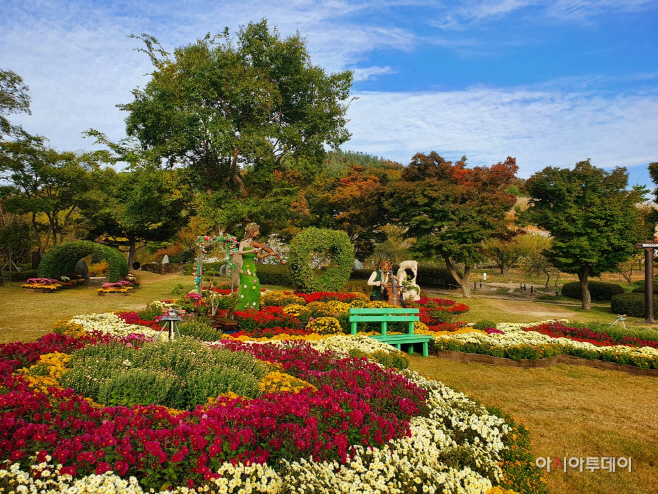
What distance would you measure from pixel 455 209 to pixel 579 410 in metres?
17.6

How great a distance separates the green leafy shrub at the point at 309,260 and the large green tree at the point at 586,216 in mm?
10306

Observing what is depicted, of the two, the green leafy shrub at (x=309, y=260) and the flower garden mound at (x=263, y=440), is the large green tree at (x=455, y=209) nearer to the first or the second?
the green leafy shrub at (x=309, y=260)

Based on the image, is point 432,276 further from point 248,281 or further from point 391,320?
point 391,320

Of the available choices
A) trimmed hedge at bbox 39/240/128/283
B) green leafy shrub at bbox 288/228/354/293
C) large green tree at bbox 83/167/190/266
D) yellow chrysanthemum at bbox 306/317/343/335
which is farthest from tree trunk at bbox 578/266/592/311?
trimmed hedge at bbox 39/240/128/283

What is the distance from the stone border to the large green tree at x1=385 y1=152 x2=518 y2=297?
13.5 metres

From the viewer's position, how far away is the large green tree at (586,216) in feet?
63.7

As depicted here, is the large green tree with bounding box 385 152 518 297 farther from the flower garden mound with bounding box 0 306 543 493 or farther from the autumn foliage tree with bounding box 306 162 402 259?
the flower garden mound with bounding box 0 306 543 493

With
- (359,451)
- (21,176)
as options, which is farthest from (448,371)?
(21,176)

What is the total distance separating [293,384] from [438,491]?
192cm

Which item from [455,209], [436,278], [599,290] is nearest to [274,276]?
[455,209]

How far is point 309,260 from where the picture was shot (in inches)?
657

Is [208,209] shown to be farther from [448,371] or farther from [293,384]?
[293,384]

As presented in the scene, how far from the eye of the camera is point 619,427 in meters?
5.12

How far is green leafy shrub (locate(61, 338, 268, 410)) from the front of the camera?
13.0ft
